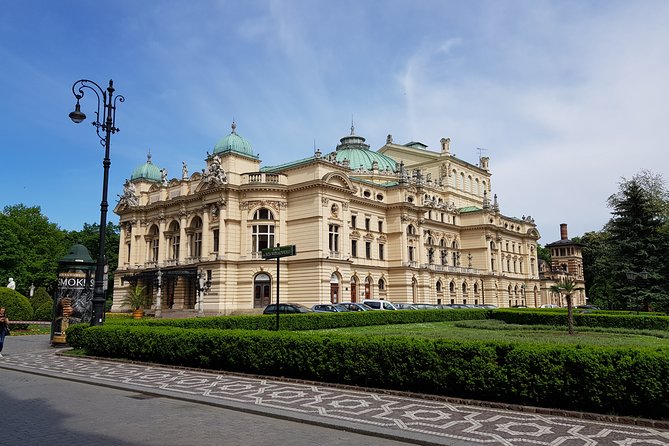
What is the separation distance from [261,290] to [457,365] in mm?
41366

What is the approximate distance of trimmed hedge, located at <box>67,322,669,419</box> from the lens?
10.1 m

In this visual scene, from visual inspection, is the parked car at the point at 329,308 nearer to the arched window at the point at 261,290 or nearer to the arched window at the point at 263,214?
the arched window at the point at 261,290

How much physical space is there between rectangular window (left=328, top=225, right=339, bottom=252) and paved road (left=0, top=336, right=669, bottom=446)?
37.4 m

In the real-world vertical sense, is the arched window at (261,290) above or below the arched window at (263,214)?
below

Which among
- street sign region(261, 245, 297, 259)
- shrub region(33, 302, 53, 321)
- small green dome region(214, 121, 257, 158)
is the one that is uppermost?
small green dome region(214, 121, 257, 158)

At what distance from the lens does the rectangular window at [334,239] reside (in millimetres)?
52969

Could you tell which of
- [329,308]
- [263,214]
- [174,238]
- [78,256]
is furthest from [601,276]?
[78,256]

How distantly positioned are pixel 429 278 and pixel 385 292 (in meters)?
7.10

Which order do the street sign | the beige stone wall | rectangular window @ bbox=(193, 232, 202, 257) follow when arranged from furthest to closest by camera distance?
rectangular window @ bbox=(193, 232, 202, 257) < the beige stone wall < the street sign

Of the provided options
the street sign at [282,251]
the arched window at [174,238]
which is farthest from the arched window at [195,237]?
the street sign at [282,251]

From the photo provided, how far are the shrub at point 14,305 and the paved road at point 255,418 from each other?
30165 millimetres

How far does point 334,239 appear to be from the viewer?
2099 inches

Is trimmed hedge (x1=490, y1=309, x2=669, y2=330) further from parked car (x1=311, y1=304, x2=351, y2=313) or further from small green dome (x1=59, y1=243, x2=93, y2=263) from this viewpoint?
small green dome (x1=59, y1=243, x2=93, y2=263)

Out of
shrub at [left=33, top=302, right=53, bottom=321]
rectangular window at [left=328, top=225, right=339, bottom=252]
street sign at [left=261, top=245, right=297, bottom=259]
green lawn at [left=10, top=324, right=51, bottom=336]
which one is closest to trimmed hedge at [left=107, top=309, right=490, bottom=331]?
green lawn at [left=10, top=324, right=51, bottom=336]
